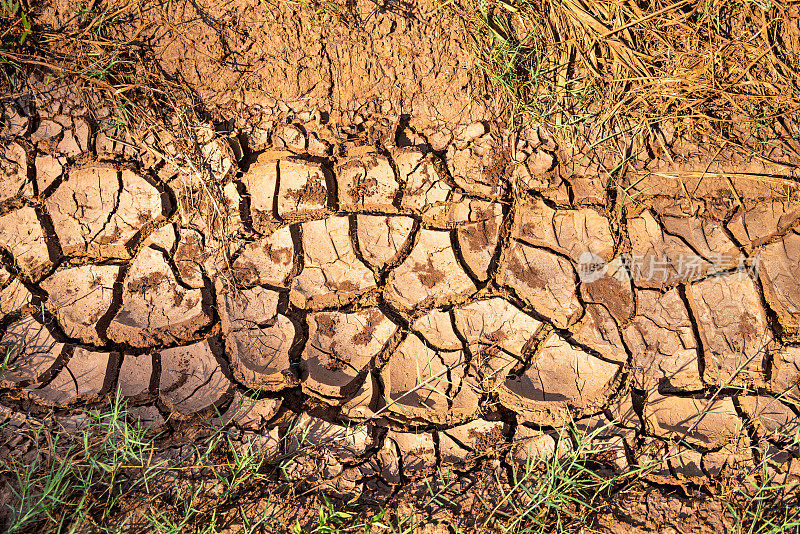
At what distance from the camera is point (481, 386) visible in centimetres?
155

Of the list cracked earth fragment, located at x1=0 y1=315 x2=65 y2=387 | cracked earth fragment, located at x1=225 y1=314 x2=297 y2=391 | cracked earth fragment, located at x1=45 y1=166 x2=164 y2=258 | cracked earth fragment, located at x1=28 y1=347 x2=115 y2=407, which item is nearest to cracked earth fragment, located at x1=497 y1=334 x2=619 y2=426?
cracked earth fragment, located at x1=225 y1=314 x2=297 y2=391

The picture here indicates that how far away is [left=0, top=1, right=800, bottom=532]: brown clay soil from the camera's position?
150 centimetres

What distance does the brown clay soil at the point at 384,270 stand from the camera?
1505mm

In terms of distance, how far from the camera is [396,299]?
1638 mm

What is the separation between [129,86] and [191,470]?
142cm

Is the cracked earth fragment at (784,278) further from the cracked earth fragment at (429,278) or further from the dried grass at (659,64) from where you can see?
the cracked earth fragment at (429,278)

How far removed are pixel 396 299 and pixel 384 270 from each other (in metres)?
0.12

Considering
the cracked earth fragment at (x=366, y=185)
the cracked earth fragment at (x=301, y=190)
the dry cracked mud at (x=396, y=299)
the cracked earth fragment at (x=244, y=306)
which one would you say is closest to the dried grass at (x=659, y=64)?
the dry cracked mud at (x=396, y=299)

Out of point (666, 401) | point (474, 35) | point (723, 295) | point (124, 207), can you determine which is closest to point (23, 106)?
point (124, 207)

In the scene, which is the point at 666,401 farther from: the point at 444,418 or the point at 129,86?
Answer: the point at 129,86

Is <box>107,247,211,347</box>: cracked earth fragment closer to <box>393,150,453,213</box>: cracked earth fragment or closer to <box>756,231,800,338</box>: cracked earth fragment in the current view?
<box>393,150,453,213</box>: cracked earth fragment

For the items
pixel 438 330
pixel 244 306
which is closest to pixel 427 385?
pixel 438 330

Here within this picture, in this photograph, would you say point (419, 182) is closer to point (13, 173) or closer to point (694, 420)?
point (694, 420)

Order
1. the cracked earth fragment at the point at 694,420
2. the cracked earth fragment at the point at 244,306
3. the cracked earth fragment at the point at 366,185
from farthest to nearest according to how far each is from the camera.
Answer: the cracked earth fragment at the point at 366,185 → the cracked earth fragment at the point at 244,306 → the cracked earth fragment at the point at 694,420
